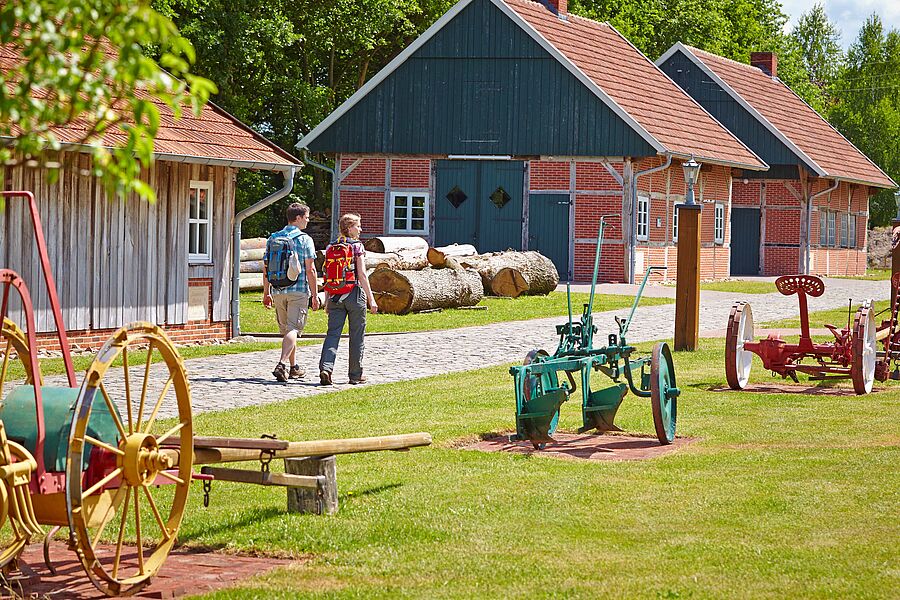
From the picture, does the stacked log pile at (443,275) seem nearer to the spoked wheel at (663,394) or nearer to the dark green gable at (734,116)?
the spoked wheel at (663,394)

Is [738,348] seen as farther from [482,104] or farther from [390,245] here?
[482,104]

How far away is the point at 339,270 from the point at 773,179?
101 ft

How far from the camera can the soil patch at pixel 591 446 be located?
32.6ft

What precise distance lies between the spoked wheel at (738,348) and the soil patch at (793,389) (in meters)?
0.13

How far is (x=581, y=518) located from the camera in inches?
304

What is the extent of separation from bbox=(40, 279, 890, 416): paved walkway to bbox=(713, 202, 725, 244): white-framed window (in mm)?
12346

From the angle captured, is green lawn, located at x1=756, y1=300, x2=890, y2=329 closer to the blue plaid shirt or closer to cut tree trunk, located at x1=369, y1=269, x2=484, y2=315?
cut tree trunk, located at x1=369, y1=269, x2=484, y2=315

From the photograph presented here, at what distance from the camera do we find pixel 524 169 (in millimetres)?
33062

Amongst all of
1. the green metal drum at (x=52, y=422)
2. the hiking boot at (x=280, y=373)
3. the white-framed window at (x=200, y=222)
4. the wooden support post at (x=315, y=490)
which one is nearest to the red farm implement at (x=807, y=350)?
the hiking boot at (x=280, y=373)

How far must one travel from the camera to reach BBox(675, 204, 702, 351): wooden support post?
17.5 metres

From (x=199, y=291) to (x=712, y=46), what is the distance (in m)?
38.0

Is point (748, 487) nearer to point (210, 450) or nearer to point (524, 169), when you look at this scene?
point (210, 450)

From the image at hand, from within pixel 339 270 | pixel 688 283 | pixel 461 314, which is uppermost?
pixel 339 270

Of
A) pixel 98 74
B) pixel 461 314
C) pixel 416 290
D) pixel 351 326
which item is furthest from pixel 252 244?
pixel 98 74
